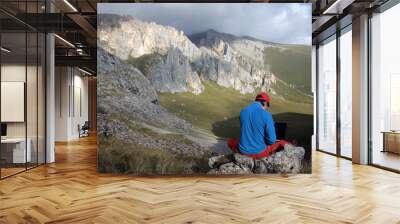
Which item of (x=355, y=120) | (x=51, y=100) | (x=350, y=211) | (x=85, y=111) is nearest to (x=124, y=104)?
(x=51, y=100)

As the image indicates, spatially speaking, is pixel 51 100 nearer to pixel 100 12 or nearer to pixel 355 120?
pixel 100 12

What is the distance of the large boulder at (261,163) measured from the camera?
22.2 feet

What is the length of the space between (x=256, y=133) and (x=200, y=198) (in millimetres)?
2151

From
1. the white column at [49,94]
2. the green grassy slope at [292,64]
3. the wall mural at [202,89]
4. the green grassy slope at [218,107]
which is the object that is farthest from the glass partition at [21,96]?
the green grassy slope at [292,64]

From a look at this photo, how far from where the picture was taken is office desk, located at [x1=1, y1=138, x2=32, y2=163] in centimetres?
654

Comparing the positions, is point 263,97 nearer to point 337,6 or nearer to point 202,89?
point 202,89

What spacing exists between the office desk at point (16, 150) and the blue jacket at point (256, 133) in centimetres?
400

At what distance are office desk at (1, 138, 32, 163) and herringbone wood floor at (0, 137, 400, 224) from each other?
343 mm

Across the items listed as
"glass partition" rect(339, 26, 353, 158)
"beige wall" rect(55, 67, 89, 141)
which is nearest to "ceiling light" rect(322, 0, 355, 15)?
"glass partition" rect(339, 26, 353, 158)

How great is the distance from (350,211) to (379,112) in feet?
14.0

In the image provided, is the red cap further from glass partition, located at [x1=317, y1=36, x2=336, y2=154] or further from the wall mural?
glass partition, located at [x1=317, y1=36, x2=336, y2=154]

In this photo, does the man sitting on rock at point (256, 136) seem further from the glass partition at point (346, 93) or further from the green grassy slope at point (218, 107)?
the glass partition at point (346, 93)

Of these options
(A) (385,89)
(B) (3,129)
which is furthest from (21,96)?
(A) (385,89)

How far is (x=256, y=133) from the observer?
681 cm
